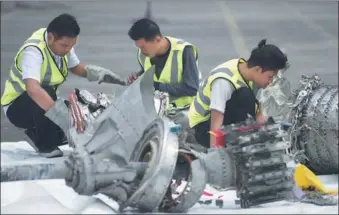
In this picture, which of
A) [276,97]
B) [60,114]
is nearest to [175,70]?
[276,97]

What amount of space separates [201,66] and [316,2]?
738 centimetres

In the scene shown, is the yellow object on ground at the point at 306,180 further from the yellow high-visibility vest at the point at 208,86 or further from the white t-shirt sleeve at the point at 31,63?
the white t-shirt sleeve at the point at 31,63

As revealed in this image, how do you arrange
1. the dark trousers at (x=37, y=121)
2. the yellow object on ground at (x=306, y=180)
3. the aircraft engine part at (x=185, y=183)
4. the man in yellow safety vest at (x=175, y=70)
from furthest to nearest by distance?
the man in yellow safety vest at (x=175, y=70) → the dark trousers at (x=37, y=121) → the yellow object on ground at (x=306, y=180) → the aircraft engine part at (x=185, y=183)

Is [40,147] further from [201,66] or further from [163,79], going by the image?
[201,66]

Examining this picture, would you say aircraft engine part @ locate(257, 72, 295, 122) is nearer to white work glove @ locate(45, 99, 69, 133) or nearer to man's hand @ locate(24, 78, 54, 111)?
white work glove @ locate(45, 99, 69, 133)

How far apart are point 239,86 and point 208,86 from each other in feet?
0.82

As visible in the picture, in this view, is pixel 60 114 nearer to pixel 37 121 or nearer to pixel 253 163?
pixel 37 121

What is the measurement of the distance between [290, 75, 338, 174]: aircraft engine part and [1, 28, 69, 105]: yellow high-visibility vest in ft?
6.09

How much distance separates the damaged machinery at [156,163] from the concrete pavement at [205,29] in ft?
15.7

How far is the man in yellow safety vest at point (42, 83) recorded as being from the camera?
26.2ft

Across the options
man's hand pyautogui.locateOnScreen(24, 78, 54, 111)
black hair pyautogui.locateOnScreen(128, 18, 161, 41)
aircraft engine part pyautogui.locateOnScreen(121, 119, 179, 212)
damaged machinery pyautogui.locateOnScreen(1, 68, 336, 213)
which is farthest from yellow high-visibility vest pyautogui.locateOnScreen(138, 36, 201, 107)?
aircraft engine part pyautogui.locateOnScreen(121, 119, 179, 212)

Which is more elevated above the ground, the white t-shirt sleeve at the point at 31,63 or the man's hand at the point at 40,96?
the white t-shirt sleeve at the point at 31,63

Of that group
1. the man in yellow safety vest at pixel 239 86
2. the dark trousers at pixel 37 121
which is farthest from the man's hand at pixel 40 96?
the man in yellow safety vest at pixel 239 86

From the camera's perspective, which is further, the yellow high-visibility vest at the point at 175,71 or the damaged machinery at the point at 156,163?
the yellow high-visibility vest at the point at 175,71
